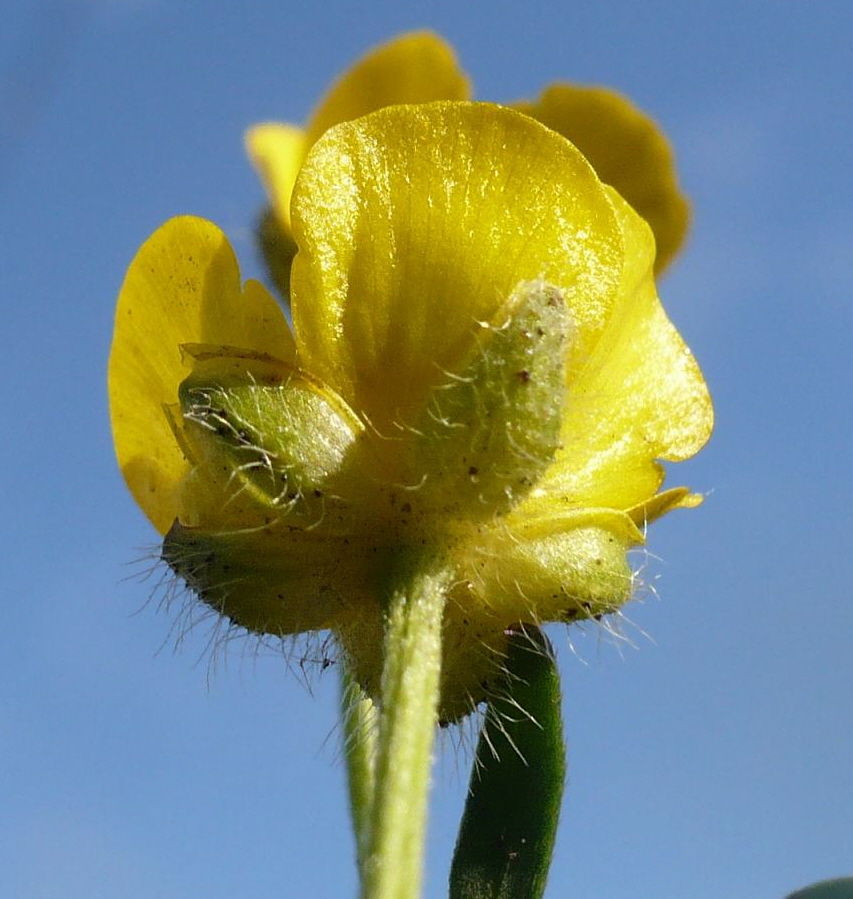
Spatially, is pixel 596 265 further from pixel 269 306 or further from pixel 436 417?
pixel 269 306

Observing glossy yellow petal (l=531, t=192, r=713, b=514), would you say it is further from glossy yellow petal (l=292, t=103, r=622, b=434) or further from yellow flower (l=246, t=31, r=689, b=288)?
yellow flower (l=246, t=31, r=689, b=288)

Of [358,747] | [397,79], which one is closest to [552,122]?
[397,79]

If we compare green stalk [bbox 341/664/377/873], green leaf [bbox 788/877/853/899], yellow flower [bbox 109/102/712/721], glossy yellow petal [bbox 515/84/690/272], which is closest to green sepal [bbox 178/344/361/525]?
yellow flower [bbox 109/102/712/721]

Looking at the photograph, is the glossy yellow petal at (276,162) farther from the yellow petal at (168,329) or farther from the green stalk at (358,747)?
the green stalk at (358,747)

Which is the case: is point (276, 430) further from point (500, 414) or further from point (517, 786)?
point (517, 786)

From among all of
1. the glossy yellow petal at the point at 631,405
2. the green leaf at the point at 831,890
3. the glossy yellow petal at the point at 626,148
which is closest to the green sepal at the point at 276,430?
the glossy yellow petal at the point at 631,405

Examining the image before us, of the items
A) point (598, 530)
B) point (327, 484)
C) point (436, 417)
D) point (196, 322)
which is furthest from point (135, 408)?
point (598, 530)
